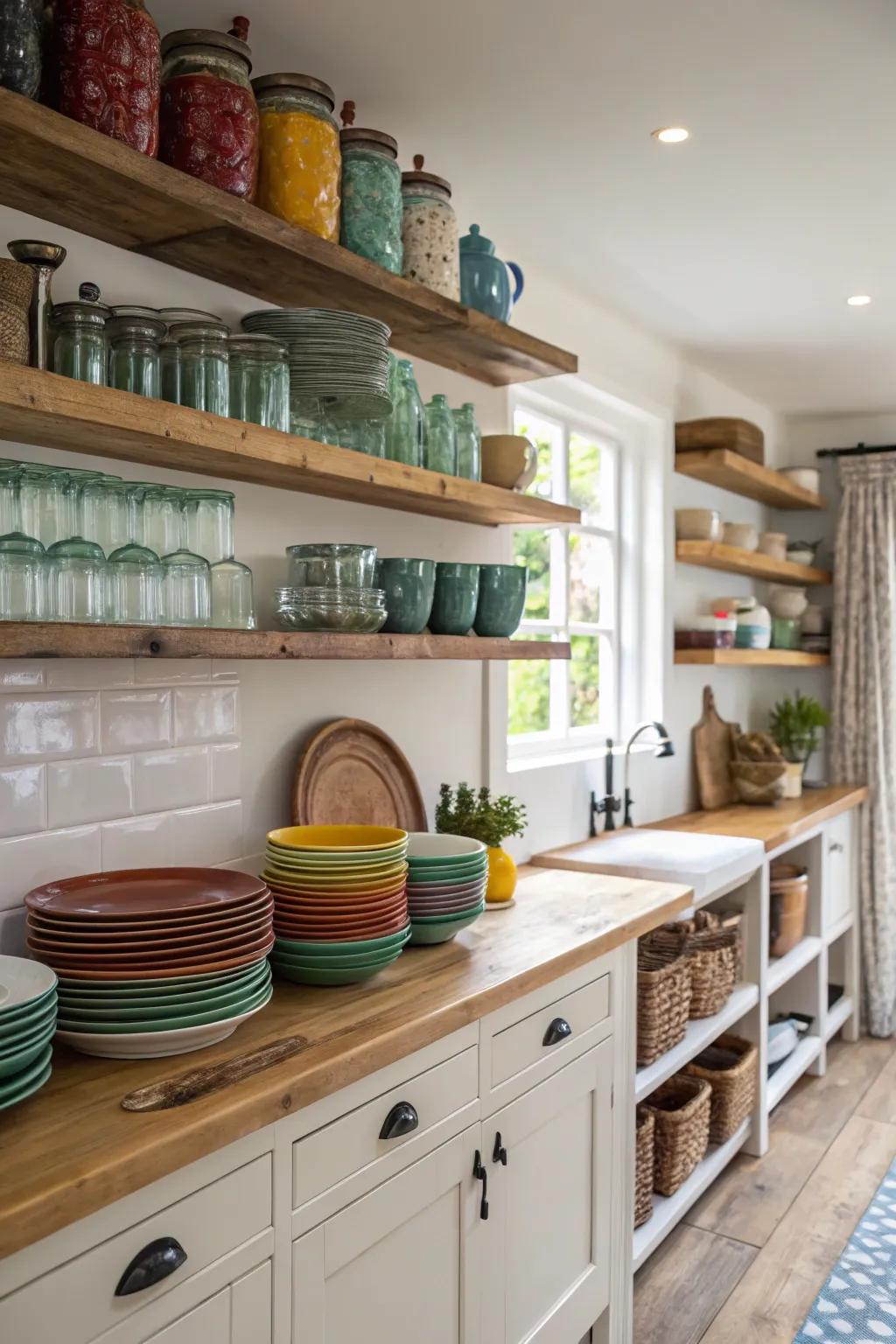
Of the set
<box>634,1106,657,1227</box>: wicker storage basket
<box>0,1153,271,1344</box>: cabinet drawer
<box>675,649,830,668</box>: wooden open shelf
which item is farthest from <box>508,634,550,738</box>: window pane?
<box>0,1153,271,1344</box>: cabinet drawer

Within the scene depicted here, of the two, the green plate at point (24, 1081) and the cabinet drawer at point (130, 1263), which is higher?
the green plate at point (24, 1081)

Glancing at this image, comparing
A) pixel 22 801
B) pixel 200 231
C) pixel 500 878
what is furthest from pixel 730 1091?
pixel 200 231

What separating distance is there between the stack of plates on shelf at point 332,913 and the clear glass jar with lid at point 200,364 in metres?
0.74

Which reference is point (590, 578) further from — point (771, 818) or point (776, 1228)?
point (776, 1228)

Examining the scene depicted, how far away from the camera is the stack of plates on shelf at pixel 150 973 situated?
1396mm

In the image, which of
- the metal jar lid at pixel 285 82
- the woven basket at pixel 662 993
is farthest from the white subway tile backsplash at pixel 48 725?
the woven basket at pixel 662 993

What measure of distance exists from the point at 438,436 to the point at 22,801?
44.1 inches

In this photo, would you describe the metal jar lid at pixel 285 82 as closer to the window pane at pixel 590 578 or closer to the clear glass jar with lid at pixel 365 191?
the clear glass jar with lid at pixel 365 191

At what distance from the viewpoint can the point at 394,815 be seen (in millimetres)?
2404

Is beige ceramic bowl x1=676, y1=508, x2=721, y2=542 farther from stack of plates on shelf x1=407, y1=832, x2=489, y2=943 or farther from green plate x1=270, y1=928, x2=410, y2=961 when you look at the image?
green plate x1=270, y1=928, x2=410, y2=961

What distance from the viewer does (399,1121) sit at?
1575 millimetres

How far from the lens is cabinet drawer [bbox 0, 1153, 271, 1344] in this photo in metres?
1.09

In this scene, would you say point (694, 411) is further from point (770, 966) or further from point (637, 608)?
Result: point (770, 966)

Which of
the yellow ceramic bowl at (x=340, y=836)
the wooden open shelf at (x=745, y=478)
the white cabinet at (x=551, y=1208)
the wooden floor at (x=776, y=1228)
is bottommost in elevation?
the wooden floor at (x=776, y=1228)
